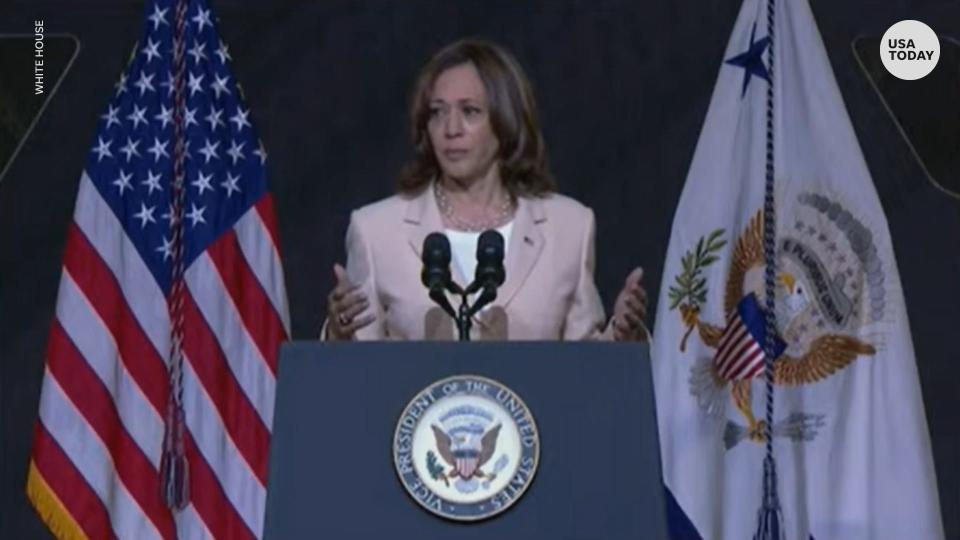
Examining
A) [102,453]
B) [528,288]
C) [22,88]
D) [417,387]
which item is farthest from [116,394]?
[417,387]

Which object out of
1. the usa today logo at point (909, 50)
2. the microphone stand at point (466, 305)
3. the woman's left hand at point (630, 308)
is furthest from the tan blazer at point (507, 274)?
the usa today logo at point (909, 50)

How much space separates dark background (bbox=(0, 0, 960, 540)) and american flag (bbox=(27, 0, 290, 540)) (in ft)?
1.60

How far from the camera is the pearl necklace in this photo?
5520mm

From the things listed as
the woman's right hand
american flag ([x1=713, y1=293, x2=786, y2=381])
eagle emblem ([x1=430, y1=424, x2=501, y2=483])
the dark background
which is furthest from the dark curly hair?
the dark background

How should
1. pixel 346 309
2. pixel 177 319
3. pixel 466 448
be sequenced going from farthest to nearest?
1. pixel 177 319
2. pixel 346 309
3. pixel 466 448

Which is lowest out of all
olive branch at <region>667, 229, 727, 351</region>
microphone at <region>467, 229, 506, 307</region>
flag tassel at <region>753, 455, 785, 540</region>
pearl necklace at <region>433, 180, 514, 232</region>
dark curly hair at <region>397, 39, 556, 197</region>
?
flag tassel at <region>753, 455, 785, 540</region>

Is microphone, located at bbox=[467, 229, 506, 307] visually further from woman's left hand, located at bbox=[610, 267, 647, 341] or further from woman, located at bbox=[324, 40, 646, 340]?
woman, located at bbox=[324, 40, 646, 340]

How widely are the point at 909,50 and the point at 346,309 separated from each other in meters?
2.76

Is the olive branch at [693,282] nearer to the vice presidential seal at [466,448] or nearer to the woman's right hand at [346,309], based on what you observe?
the woman's right hand at [346,309]

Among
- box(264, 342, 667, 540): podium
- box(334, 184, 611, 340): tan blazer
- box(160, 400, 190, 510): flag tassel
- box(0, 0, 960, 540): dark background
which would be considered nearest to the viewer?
box(264, 342, 667, 540): podium

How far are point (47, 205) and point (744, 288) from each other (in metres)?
2.02

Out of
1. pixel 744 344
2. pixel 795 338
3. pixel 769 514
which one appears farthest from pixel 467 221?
pixel 795 338

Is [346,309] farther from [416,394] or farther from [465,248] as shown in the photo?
[465,248]

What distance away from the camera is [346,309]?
4.96 metres
